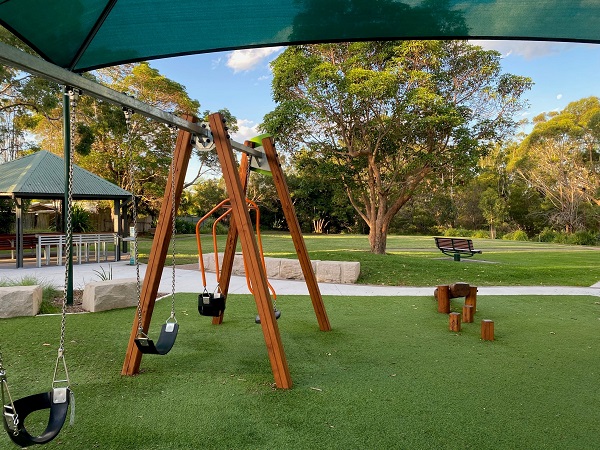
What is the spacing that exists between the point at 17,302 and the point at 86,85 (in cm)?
464

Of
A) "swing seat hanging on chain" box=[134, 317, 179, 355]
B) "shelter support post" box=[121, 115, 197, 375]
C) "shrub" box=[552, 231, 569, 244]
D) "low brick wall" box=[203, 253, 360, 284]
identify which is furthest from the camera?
"shrub" box=[552, 231, 569, 244]

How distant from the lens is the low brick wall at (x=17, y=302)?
5.72m

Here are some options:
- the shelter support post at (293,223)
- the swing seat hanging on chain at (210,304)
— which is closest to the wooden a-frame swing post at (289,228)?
the shelter support post at (293,223)

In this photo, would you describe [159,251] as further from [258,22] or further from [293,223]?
[258,22]

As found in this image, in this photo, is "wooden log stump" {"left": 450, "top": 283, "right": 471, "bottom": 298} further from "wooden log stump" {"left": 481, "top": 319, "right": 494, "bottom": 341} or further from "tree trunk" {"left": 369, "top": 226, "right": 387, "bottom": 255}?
"tree trunk" {"left": 369, "top": 226, "right": 387, "bottom": 255}

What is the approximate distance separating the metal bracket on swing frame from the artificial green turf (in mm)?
2124

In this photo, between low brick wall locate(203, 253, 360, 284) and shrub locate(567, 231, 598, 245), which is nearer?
low brick wall locate(203, 253, 360, 284)

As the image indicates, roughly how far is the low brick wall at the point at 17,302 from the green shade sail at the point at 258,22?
145 inches

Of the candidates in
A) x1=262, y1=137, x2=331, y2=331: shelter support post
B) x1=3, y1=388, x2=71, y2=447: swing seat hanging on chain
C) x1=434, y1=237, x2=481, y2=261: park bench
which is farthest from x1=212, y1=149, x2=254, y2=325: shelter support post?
x1=434, y1=237, x2=481, y2=261: park bench

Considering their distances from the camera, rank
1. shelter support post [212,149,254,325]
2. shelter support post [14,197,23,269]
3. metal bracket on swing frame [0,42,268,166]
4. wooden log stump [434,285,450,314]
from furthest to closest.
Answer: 1. shelter support post [14,197,23,269]
2. wooden log stump [434,285,450,314]
3. shelter support post [212,149,254,325]
4. metal bracket on swing frame [0,42,268,166]

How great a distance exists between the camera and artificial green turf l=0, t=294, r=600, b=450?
2.60m

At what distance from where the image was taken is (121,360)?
4008 millimetres

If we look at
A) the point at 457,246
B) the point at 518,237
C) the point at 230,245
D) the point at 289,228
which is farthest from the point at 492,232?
the point at 230,245

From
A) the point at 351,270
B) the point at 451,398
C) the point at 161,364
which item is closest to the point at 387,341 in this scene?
the point at 451,398
